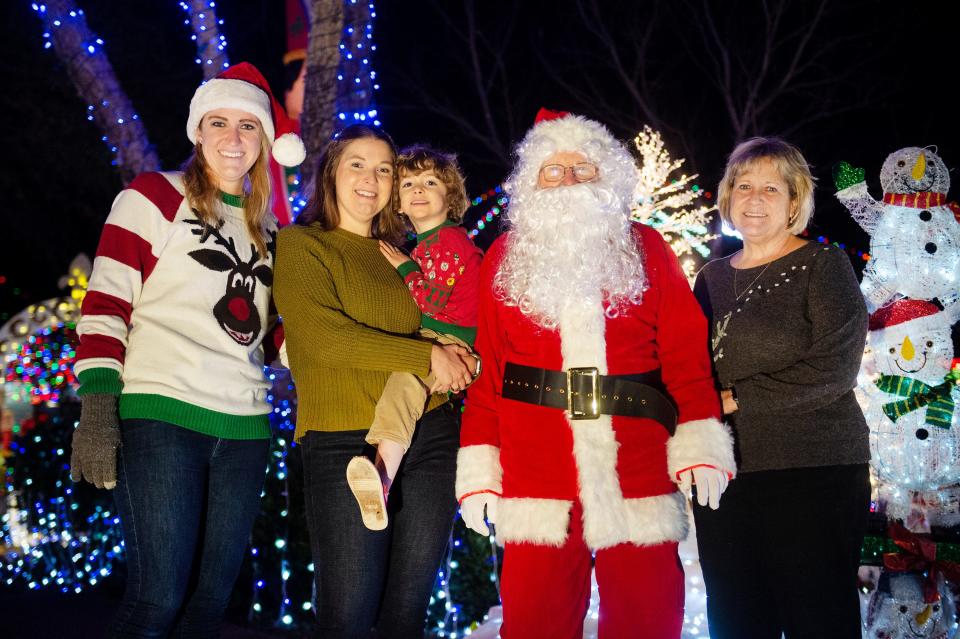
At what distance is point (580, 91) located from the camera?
16.3 meters

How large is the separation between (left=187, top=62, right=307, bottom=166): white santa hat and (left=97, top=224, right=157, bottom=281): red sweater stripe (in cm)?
56

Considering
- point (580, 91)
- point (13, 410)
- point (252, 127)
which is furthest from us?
point (580, 91)

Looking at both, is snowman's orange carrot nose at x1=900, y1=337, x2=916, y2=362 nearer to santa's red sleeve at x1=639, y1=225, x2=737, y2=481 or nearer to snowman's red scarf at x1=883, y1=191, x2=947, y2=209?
snowman's red scarf at x1=883, y1=191, x2=947, y2=209

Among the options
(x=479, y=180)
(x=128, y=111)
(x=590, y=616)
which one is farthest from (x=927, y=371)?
(x=479, y=180)

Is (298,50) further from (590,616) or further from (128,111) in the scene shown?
(590,616)

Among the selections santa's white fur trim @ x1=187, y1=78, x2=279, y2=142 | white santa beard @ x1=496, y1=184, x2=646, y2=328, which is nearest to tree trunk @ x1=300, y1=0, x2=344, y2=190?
santa's white fur trim @ x1=187, y1=78, x2=279, y2=142

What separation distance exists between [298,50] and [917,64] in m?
11.9

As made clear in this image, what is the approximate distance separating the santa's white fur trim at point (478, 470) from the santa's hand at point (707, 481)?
2.14ft

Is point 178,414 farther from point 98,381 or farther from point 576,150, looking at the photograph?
point 576,150

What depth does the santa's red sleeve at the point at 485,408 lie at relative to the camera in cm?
277

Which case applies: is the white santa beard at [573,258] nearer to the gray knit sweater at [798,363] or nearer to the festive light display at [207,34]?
the gray knit sweater at [798,363]

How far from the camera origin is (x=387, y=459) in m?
2.66

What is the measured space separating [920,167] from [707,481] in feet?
8.35

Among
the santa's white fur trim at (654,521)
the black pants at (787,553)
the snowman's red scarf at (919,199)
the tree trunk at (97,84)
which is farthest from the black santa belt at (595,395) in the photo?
the tree trunk at (97,84)
